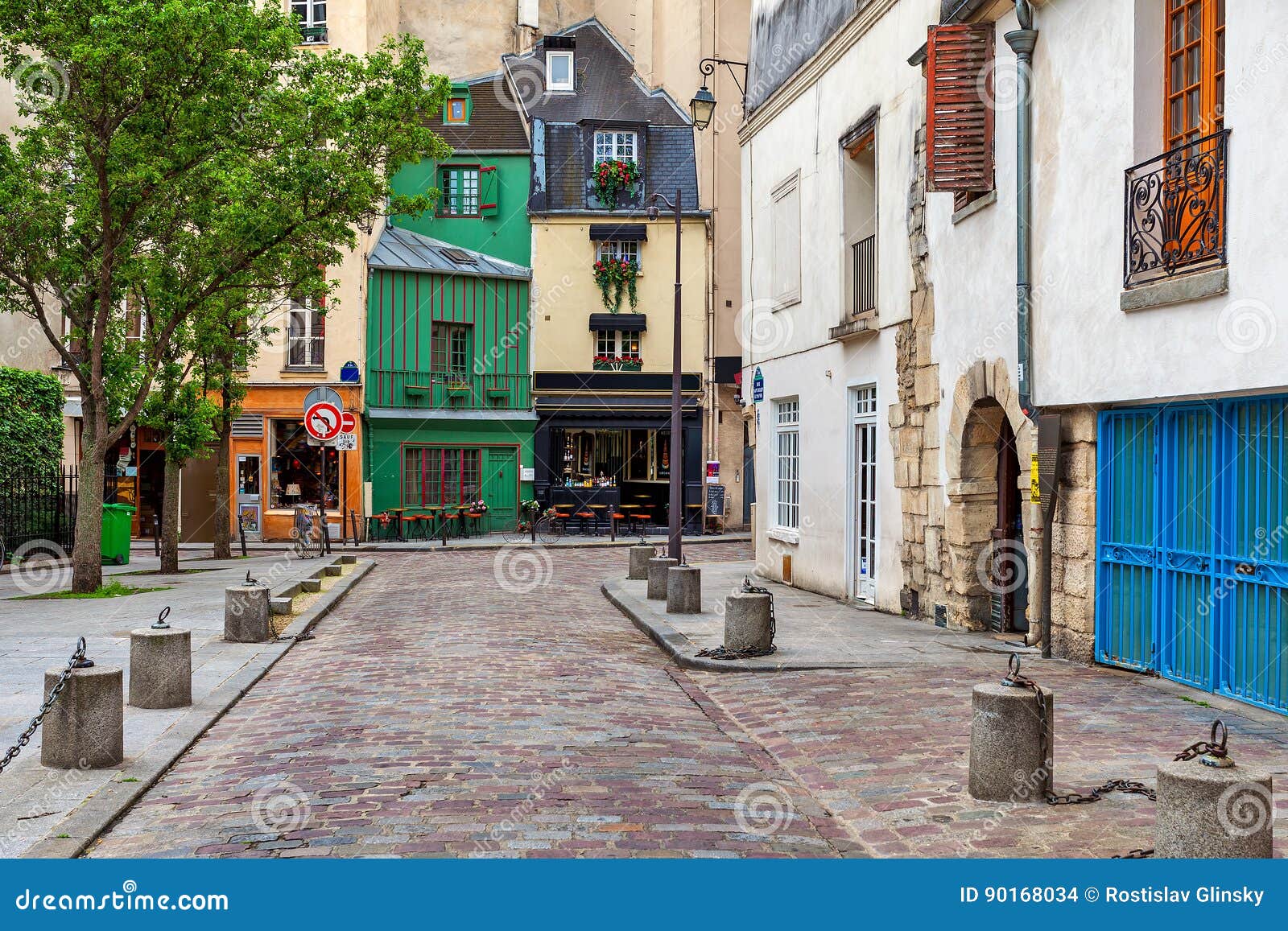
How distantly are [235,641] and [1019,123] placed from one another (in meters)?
8.51

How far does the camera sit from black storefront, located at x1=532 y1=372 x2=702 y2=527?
34469 millimetres

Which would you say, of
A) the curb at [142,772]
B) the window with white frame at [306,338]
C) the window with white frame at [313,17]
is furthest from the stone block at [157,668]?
the window with white frame at [313,17]

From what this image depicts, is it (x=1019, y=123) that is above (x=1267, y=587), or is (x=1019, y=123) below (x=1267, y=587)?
above

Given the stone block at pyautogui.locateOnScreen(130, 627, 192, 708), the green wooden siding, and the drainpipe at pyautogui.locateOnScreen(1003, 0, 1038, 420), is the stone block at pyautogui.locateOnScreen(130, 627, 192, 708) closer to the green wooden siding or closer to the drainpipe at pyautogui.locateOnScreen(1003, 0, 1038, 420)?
the drainpipe at pyautogui.locateOnScreen(1003, 0, 1038, 420)

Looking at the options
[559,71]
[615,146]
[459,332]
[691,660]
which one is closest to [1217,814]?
[691,660]

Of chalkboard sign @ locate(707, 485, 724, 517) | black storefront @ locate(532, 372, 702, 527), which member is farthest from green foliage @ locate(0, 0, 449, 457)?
chalkboard sign @ locate(707, 485, 724, 517)

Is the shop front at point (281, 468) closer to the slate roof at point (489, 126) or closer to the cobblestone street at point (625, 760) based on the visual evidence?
the slate roof at point (489, 126)

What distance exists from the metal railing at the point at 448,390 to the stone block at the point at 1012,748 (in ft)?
90.8

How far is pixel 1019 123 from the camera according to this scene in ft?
36.1

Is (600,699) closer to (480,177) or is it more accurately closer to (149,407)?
(149,407)

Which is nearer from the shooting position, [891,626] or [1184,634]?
[1184,634]

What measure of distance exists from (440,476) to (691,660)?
23148mm

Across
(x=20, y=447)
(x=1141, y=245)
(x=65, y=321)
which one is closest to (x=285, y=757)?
(x=1141, y=245)

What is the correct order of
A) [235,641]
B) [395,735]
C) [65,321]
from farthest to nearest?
1. [65,321]
2. [235,641]
3. [395,735]
